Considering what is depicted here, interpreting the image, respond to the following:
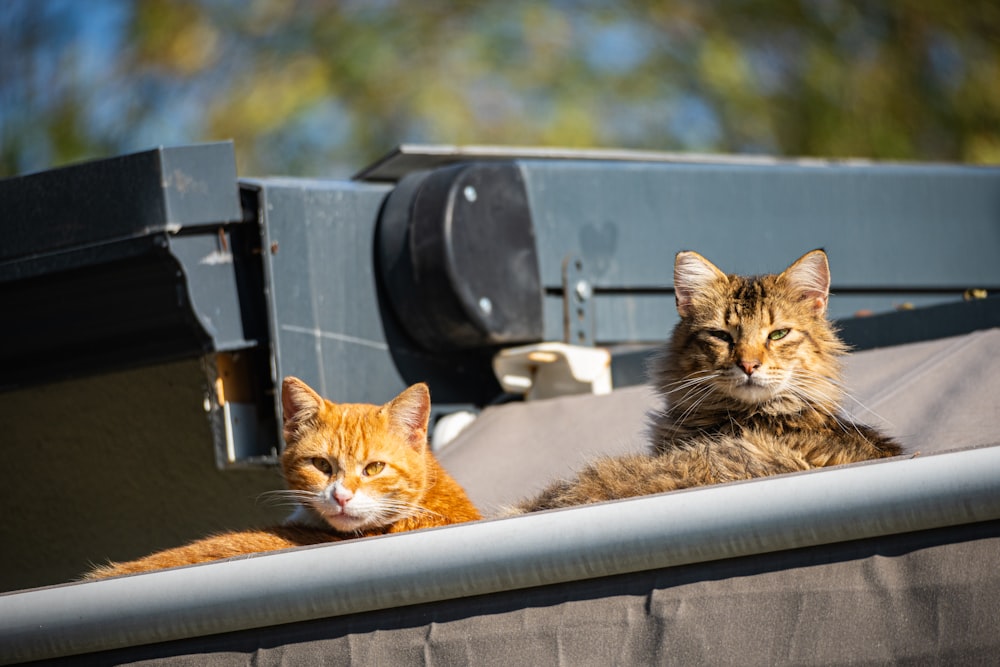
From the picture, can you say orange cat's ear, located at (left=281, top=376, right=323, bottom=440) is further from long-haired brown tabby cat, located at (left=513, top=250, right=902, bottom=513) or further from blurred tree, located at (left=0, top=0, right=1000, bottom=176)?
blurred tree, located at (left=0, top=0, right=1000, bottom=176)

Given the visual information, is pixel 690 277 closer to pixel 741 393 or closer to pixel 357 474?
pixel 741 393

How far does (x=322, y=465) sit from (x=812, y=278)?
1333mm

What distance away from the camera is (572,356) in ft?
13.7

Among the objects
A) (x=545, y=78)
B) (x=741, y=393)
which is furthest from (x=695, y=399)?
(x=545, y=78)

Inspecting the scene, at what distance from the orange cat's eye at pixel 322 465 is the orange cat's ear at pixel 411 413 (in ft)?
0.65

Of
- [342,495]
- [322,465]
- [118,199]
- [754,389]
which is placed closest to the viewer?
[754,389]

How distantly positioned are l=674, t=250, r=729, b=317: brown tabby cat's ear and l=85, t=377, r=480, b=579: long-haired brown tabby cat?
0.72m

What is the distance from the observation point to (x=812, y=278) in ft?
9.35

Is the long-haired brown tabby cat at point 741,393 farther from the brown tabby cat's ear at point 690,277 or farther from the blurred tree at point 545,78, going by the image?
the blurred tree at point 545,78

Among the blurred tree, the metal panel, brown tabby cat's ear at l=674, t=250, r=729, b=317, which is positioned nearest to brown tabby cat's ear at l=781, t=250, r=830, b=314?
brown tabby cat's ear at l=674, t=250, r=729, b=317

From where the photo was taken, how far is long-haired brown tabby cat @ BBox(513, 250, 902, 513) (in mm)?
2502

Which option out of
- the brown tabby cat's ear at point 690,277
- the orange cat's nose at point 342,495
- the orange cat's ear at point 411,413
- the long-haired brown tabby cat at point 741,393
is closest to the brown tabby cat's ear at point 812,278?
the long-haired brown tabby cat at point 741,393

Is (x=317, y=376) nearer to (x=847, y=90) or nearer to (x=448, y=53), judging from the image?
(x=847, y=90)

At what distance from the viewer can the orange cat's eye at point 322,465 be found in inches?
117
